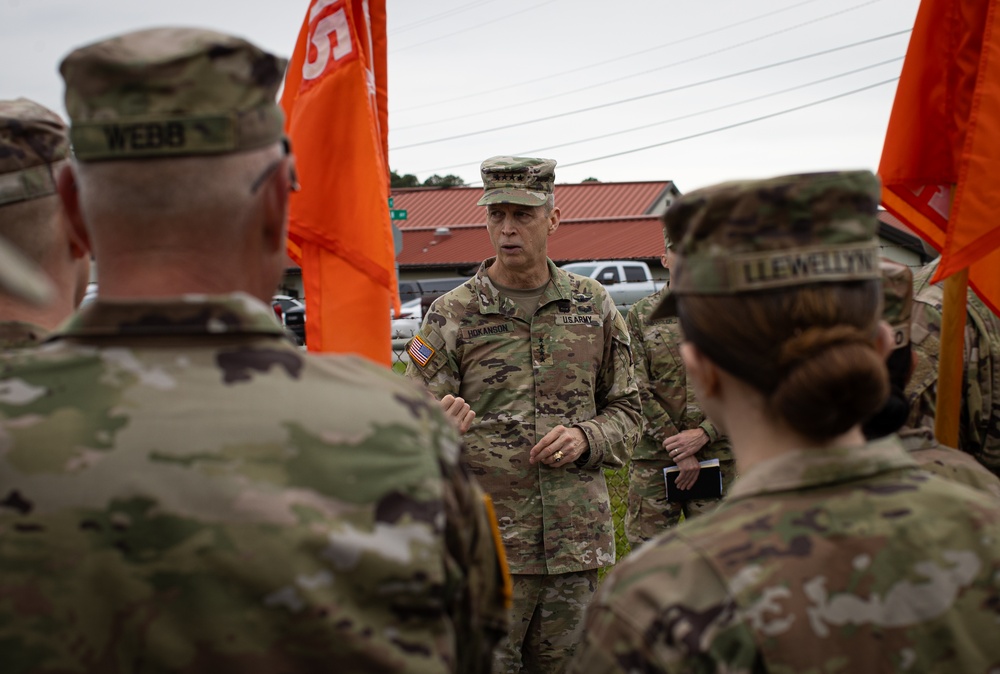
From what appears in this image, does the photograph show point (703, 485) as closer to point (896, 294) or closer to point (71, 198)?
point (896, 294)

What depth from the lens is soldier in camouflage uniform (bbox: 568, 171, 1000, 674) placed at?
151 cm

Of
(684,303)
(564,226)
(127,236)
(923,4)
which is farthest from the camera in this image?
(564,226)

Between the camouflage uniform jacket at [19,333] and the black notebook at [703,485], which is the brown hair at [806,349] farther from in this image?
the black notebook at [703,485]

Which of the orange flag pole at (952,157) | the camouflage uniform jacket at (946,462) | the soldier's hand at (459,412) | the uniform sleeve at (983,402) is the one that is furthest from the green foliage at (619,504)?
the camouflage uniform jacket at (946,462)

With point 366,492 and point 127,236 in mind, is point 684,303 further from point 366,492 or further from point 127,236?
point 127,236

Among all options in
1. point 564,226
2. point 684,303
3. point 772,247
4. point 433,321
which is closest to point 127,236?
point 684,303

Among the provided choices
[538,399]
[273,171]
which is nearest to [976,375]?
[538,399]

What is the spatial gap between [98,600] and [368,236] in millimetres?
2484

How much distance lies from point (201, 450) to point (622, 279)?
28135 mm

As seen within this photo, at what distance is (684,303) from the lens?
1.70 m

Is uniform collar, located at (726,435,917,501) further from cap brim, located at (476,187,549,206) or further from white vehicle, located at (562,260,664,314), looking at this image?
white vehicle, located at (562,260,664,314)

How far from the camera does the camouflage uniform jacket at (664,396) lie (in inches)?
218

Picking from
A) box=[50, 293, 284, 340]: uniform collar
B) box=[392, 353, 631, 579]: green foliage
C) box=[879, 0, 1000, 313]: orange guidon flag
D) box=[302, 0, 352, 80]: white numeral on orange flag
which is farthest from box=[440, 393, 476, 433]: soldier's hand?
box=[392, 353, 631, 579]: green foliage

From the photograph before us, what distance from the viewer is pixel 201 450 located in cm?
147
